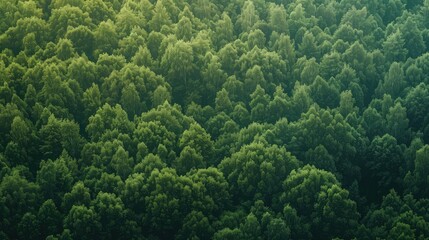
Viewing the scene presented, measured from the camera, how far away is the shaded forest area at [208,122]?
57.1 metres

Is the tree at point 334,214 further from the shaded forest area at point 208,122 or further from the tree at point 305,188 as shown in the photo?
the tree at point 305,188

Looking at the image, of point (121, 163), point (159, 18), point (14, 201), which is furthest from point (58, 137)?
point (159, 18)

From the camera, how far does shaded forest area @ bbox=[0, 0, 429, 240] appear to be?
57062 millimetres

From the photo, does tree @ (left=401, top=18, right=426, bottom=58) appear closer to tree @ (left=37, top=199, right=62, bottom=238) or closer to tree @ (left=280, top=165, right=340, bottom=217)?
tree @ (left=280, top=165, right=340, bottom=217)

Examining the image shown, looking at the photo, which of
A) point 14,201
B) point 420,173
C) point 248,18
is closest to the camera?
point 14,201

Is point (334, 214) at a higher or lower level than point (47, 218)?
higher

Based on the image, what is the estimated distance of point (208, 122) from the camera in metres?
66.0

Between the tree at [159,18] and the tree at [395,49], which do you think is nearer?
the tree at [159,18]

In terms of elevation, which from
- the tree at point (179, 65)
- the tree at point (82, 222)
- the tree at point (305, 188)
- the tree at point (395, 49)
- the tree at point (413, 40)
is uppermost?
the tree at point (413, 40)

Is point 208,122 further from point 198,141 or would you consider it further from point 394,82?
point 394,82

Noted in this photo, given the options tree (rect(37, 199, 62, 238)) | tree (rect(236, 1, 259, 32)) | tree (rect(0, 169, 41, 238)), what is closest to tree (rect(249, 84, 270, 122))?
tree (rect(236, 1, 259, 32))

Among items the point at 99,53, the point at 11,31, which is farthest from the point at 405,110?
the point at 11,31

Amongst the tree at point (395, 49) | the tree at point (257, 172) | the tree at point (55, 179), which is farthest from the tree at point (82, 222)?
the tree at point (395, 49)

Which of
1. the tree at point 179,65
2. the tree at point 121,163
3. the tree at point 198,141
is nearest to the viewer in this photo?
the tree at point 121,163
